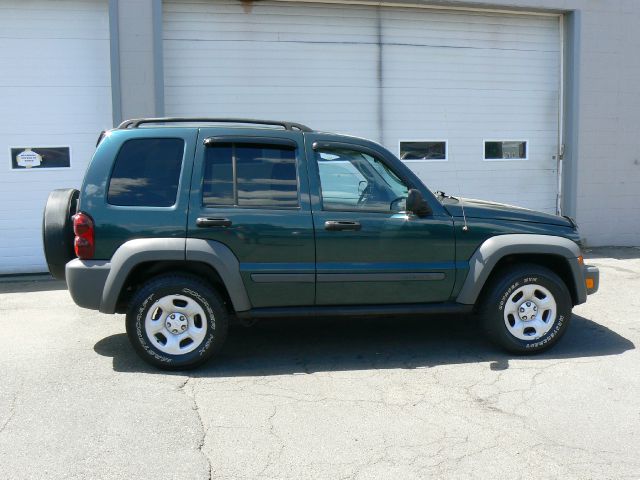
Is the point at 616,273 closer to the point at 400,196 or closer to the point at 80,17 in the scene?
the point at 400,196

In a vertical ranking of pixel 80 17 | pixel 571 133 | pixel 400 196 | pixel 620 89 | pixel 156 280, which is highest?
pixel 80 17

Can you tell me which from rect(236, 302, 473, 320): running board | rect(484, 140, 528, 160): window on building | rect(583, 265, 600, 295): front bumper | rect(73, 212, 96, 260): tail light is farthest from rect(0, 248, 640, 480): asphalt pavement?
rect(484, 140, 528, 160): window on building

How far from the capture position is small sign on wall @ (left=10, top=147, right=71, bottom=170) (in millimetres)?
8719

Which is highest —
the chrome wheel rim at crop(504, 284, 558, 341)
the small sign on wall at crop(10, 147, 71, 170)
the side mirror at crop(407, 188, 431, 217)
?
the small sign on wall at crop(10, 147, 71, 170)

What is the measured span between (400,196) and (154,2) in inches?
216

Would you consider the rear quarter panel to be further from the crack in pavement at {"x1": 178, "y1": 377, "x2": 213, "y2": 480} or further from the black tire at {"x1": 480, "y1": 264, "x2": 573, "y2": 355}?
the black tire at {"x1": 480, "y1": 264, "x2": 573, "y2": 355}

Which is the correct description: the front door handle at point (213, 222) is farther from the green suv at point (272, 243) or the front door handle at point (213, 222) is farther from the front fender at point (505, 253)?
the front fender at point (505, 253)

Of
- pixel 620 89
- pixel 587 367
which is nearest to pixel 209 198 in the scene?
pixel 587 367

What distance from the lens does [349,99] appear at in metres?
9.69

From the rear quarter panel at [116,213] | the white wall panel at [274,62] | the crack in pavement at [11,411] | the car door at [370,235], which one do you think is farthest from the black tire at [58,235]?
the white wall panel at [274,62]

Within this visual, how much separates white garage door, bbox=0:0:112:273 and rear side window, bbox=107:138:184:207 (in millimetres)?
4408

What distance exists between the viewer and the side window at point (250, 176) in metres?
4.91

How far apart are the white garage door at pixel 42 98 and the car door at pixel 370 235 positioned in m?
5.06

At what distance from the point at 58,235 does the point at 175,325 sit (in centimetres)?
120
